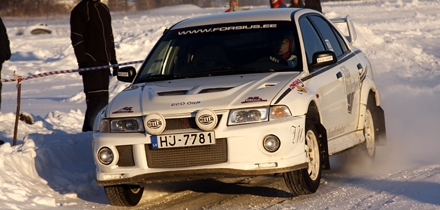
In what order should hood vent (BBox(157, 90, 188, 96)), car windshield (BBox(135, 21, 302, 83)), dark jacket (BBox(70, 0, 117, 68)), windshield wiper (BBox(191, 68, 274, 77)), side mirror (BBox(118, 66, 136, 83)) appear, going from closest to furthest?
hood vent (BBox(157, 90, 188, 96)) → windshield wiper (BBox(191, 68, 274, 77)) → car windshield (BBox(135, 21, 302, 83)) → side mirror (BBox(118, 66, 136, 83)) → dark jacket (BBox(70, 0, 117, 68))

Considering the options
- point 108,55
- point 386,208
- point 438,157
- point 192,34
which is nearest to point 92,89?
point 108,55

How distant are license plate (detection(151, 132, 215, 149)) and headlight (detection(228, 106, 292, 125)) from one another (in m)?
0.21

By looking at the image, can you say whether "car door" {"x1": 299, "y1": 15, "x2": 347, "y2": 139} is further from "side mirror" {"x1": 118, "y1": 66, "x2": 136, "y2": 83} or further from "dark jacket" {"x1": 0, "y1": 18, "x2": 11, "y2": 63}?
"dark jacket" {"x1": 0, "y1": 18, "x2": 11, "y2": 63}

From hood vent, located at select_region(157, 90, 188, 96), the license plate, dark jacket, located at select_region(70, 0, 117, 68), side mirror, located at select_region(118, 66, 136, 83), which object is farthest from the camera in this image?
dark jacket, located at select_region(70, 0, 117, 68)

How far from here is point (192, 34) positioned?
804cm

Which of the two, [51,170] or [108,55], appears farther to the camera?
[108,55]

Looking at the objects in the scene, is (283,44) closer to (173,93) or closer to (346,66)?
(346,66)

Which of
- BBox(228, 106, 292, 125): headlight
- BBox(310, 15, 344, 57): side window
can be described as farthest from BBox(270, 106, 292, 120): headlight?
BBox(310, 15, 344, 57): side window

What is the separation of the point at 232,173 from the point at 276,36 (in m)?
1.83

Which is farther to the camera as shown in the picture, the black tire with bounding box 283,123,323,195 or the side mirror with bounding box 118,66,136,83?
the side mirror with bounding box 118,66,136,83

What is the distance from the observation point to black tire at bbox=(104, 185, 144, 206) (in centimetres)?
686

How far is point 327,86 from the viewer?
7547 mm

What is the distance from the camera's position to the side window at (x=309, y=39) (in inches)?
305

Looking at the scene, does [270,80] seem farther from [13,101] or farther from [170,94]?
[13,101]
